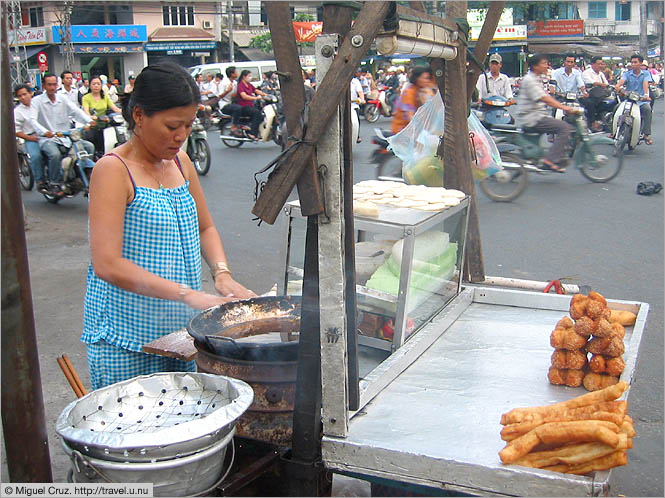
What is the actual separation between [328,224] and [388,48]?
533 millimetres

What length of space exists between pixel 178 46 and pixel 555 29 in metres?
25.6

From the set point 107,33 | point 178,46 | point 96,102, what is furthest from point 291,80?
point 178,46

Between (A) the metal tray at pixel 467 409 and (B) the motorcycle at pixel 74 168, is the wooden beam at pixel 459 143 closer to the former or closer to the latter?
(A) the metal tray at pixel 467 409

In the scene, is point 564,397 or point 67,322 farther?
point 67,322

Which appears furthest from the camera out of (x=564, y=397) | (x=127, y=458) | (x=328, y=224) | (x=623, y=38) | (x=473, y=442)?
(x=623, y=38)

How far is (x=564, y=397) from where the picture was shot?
243 cm

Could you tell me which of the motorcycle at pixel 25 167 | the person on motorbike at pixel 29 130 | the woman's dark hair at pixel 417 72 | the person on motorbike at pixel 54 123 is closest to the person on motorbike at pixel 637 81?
the woman's dark hair at pixel 417 72

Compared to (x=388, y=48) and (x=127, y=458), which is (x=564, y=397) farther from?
(x=127, y=458)

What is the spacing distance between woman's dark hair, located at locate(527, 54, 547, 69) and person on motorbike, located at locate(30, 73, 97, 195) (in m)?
5.91

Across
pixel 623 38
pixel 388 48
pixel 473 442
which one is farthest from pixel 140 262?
pixel 623 38

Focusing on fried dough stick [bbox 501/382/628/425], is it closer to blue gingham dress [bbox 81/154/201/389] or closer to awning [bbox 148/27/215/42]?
blue gingham dress [bbox 81/154/201/389]

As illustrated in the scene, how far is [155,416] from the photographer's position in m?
1.96

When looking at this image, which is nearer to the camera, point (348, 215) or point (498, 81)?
point (348, 215)

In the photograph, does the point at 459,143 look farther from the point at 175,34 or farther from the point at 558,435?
the point at 175,34
